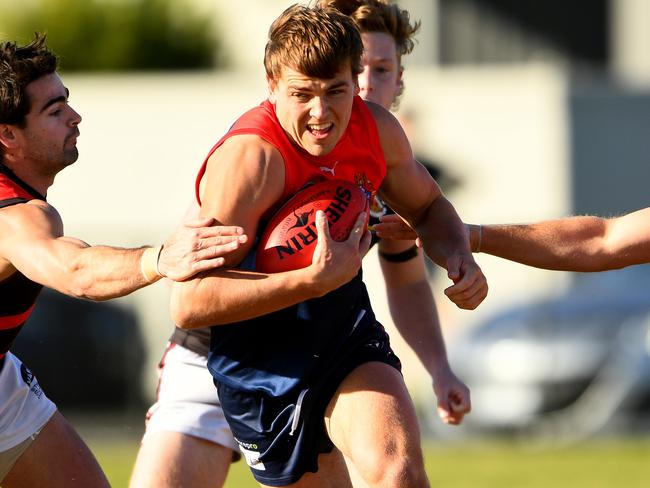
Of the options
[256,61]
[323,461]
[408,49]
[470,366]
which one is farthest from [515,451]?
[256,61]

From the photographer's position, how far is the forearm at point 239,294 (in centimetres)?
505

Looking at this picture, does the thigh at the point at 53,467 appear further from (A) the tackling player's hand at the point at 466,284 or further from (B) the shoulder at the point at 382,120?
(B) the shoulder at the point at 382,120

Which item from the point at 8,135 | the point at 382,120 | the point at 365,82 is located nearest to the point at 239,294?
the point at 382,120

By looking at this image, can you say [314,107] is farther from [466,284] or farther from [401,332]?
[401,332]

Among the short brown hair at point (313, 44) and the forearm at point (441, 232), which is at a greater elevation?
the short brown hair at point (313, 44)

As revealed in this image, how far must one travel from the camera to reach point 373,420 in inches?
204

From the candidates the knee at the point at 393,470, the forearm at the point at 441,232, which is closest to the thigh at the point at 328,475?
the knee at the point at 393,470

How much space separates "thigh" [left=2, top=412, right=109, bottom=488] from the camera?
6.09 meters

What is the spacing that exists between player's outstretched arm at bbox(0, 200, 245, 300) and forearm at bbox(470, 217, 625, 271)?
1.34 metres

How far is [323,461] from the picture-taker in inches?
220

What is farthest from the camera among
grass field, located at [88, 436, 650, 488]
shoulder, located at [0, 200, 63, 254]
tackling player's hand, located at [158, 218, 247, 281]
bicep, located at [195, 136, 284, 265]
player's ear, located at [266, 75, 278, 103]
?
grass field, located at [88, 436, 650, 488]

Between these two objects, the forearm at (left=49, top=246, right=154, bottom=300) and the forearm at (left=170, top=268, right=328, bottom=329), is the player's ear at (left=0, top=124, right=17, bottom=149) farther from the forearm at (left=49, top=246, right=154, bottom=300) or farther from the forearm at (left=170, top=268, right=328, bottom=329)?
the forearm at (left=170, top=268, right=328, bottom=329)

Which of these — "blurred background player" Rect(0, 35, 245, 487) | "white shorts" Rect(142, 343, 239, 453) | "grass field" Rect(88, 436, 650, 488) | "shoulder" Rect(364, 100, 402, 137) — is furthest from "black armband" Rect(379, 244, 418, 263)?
"grass field" Rect(88, 436, 650, 488)

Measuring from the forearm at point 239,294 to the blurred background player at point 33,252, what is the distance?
0.34m
